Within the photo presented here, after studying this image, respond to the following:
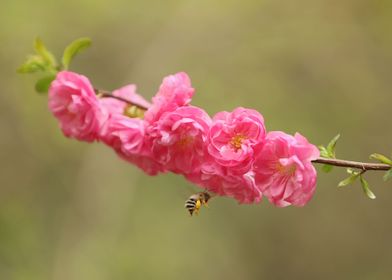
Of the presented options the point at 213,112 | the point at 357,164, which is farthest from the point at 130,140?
the point at 213,112

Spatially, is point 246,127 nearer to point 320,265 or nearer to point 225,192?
point 225,192

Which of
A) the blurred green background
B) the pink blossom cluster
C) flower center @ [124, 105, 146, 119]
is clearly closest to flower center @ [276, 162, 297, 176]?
the pink blossom cluster

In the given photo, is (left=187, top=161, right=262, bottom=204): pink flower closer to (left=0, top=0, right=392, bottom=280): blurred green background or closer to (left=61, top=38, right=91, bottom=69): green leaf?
(left=61, top=38, right=91, bottom=69): green leaf

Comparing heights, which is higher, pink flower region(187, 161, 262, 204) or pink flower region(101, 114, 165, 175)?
pink flower region(101, 114, 165, 175)

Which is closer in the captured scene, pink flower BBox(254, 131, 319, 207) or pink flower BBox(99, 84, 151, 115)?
pink flower BBox(254, 131, 319, 207)

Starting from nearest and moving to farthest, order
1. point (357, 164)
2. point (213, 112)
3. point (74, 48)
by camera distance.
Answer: point (357, 164) < point (74, 48) < point (213, 112)

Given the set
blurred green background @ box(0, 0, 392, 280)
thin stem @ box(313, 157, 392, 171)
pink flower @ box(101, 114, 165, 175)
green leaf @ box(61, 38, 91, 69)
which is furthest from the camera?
blurred green background @ box(0, 0, 392, 280)

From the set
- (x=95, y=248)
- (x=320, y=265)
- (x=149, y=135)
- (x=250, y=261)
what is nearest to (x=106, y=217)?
(x=95, y=248)

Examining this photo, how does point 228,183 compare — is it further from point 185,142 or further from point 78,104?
point 78,104
